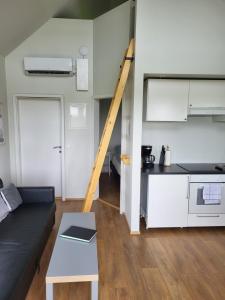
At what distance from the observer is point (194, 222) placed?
3256 mm

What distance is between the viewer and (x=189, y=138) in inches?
147

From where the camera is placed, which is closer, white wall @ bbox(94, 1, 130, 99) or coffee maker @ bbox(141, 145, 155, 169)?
coffee maker @ bbox(141, 145, 155, 169)

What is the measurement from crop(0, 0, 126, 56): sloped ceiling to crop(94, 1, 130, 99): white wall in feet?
1.97

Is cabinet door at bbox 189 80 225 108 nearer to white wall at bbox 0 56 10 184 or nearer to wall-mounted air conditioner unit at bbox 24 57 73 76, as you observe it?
wall-mounted air conditioner unit at bbox 24 57 73 76

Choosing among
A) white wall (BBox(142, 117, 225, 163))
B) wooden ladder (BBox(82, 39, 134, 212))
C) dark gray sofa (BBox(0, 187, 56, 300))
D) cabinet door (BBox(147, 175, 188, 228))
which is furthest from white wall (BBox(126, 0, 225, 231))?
dark gray sofa (BBox(0, 187, 56, 300))

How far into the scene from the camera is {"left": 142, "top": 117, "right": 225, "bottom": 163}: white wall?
369 cm

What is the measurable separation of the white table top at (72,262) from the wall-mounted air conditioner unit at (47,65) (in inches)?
111

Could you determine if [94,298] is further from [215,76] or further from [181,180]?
[215,76]

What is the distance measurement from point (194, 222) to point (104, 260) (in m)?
1.48

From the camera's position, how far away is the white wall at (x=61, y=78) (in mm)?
4047

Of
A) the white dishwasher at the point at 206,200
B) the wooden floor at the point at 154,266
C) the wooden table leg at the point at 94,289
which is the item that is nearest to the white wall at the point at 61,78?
the wooden floor at the point at 154,266

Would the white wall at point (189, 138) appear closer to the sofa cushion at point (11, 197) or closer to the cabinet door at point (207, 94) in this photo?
the cabinet door at point (207, 94)

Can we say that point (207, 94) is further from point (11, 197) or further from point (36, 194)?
point (11, 197)

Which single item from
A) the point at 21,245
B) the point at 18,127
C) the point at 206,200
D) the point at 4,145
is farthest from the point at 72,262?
the point at 18,127
